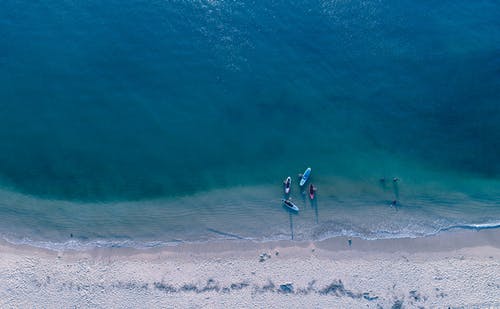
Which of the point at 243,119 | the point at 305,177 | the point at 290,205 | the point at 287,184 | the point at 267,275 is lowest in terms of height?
the point at 267,275

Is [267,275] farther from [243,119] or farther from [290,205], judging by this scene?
[243,119]

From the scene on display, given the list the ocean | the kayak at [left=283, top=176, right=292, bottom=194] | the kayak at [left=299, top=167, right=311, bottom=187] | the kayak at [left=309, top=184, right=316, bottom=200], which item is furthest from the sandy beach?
the kayak at [left=299, top=167, right=311, bottom=187]

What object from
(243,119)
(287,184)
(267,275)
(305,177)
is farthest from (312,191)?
(243,119)

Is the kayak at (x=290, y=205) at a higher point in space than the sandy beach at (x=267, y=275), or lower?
higher

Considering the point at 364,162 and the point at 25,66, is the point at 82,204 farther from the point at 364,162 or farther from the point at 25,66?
the point at 364,162

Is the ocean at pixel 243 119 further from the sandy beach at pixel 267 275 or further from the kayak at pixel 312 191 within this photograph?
the sandy beach at pixel 267 275

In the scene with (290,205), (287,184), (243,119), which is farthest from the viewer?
(243,119)

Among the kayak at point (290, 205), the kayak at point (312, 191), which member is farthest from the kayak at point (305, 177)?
the kayak at point (290, 205)
